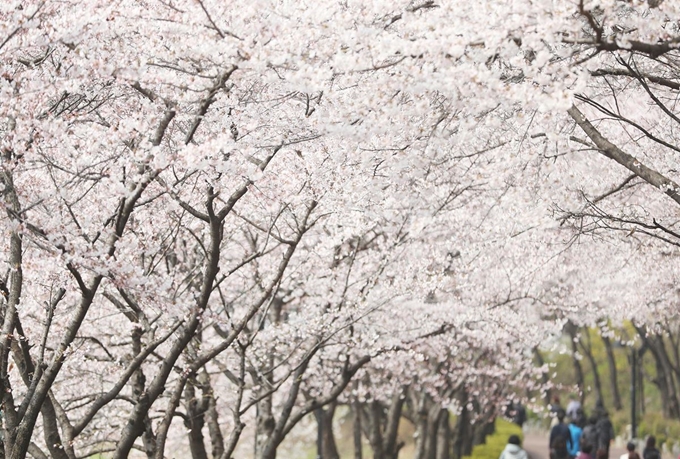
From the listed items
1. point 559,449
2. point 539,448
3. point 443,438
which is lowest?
point 559,449

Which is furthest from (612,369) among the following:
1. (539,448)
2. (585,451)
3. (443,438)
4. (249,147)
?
(249,147)

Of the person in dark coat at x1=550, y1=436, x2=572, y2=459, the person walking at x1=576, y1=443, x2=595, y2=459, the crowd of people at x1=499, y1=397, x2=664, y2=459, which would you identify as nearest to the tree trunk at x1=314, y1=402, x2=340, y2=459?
the crowd of people at x1=499, y1=397, x2=664, y2=459

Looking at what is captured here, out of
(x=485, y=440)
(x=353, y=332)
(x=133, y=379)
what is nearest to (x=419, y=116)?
(x=133, y=379)

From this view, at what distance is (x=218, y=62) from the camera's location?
6438 mm

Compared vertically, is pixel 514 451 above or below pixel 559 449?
below

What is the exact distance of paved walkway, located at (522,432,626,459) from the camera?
2567cm

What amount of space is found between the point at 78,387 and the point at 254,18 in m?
8.00

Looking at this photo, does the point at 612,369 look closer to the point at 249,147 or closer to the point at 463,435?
the point at 463,435

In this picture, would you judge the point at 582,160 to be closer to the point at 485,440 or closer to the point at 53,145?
the point at 53,145

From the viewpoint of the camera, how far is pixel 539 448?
2823 cm

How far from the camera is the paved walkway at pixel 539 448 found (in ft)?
84.2

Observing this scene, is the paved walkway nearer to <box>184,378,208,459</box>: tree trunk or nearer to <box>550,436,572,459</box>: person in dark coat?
<box>550,436,572,459</box>: person in dark coat

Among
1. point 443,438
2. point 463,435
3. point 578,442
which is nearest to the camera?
point 578,442

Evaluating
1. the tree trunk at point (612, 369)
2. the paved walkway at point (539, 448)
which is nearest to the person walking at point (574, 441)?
the paved walkway at point (539, 448)
